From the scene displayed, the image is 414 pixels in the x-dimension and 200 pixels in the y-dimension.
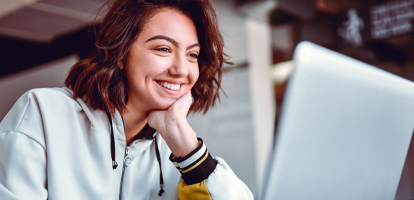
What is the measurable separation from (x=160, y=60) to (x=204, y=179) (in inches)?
15.3

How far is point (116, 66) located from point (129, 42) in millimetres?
89

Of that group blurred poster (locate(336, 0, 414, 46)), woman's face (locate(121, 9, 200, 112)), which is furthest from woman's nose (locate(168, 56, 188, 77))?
blurred poster (locate(336, 0, 414, 46))

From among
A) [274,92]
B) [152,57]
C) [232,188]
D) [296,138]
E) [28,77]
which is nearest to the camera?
[296,138]

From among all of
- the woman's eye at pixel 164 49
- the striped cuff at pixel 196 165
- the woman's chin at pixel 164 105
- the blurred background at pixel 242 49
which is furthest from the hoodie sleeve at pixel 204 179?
the blurred background at pixel 242 49

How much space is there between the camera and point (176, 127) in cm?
101

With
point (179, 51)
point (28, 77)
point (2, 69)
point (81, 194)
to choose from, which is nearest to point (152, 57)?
point (179, 51)

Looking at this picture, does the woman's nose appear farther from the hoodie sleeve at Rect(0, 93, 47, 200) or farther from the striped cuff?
the hoodie sleeve at Rect(0, 93, 47, 200)

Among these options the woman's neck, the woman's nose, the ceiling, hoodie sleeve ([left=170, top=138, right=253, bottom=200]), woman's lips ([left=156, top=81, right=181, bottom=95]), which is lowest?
hoodie sleeve ([left=170, top=138, right=253, bottom=200])

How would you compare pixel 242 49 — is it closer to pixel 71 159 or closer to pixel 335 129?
pixel 71 159

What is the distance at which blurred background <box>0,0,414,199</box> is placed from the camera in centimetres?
317

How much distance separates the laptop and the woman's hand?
46 centimetres

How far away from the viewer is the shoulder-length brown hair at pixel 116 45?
1.05 meters

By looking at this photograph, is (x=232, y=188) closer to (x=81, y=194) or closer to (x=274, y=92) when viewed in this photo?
(x=81, y=194)

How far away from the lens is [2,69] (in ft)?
11.8
